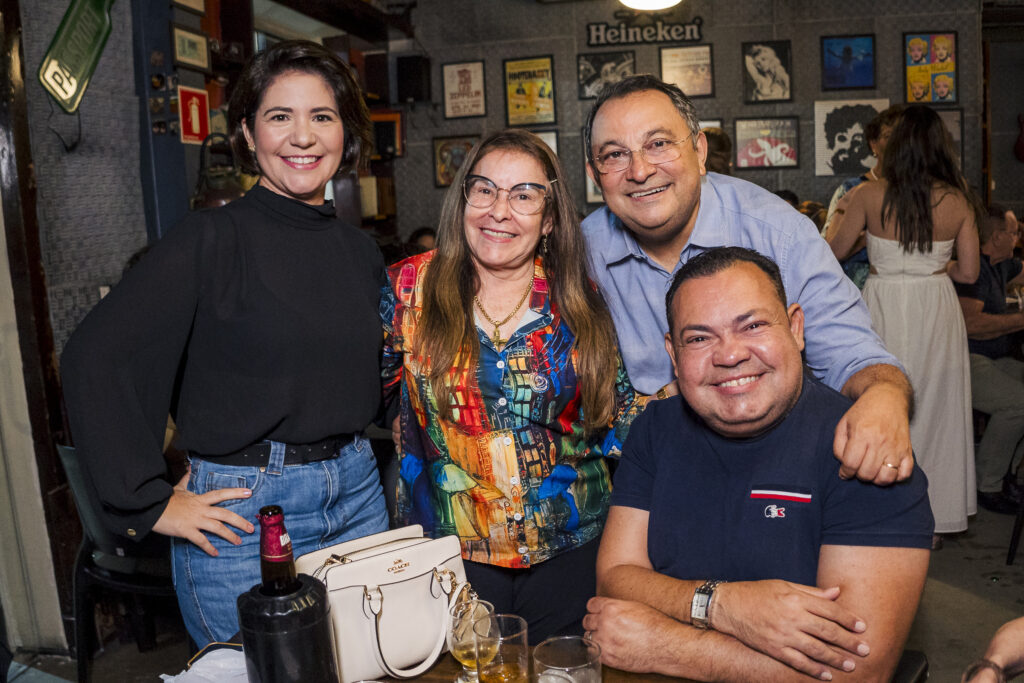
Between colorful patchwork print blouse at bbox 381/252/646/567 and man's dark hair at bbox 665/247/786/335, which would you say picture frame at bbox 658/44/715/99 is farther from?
man's dark hair at bbox 665/247/786/335

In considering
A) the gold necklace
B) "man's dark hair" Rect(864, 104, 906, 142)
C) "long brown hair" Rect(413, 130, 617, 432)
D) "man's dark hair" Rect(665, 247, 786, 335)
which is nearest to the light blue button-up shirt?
"long brown hair" Rect(413, 130, 617, 432)

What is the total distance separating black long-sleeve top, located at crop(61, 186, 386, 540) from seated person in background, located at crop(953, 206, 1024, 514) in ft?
12.8

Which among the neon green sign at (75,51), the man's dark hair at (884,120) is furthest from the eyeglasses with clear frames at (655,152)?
the man's dark hair at (884,120)

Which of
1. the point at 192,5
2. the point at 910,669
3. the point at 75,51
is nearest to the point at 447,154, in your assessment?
the point at 192,5

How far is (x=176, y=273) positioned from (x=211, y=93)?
11.8 feet

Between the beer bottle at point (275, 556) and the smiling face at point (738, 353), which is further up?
the smiling face at point (738, 353)

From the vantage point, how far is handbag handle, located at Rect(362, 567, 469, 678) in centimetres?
133

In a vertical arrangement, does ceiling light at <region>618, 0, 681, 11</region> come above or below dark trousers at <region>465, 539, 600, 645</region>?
above

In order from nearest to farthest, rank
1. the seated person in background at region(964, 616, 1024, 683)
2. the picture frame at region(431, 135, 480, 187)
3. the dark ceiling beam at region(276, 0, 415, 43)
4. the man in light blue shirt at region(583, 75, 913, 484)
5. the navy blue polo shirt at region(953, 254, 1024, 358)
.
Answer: the seated person in background at region(964, 616, 1024, 683) → the man in light blue shirt at region(583, 75, 913, 484) → the navy blue polo shirt at region(953, 254, 1024, 358) → the dark ceiling beam at region(276, 0, 415, 43) → the picture frame at region(431, 135, 480, 187)

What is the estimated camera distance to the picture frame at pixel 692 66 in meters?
7.19

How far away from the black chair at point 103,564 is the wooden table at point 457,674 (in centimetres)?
155

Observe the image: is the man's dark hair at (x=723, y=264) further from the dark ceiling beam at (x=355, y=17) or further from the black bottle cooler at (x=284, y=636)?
the dark ceiling beam at (x=355, y=17)

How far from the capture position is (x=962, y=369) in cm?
413

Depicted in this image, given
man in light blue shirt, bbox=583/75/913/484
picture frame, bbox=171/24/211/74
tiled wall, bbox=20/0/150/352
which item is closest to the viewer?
man in light blue shirt, bbox=583/75/913/484
